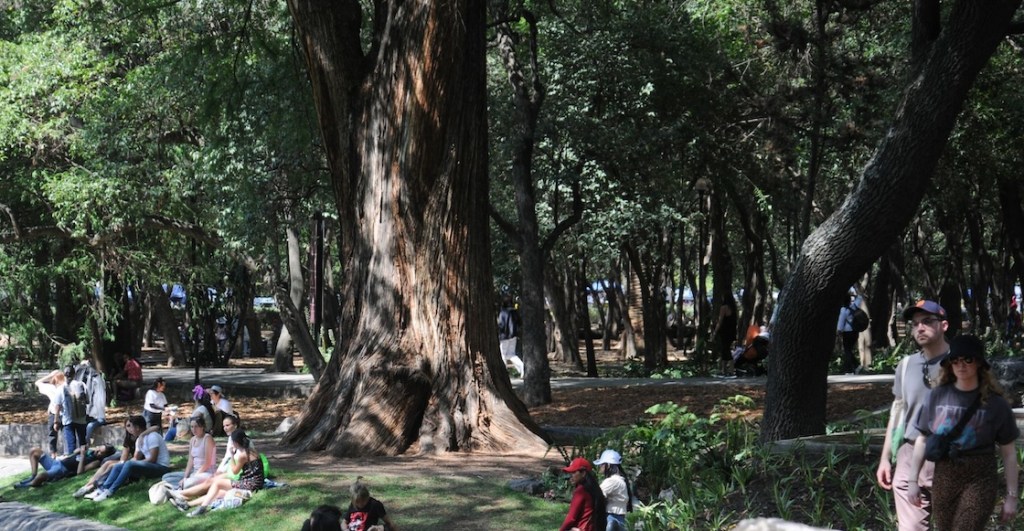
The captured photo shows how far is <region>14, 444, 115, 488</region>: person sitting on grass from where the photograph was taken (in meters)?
13.9

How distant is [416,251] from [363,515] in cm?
498

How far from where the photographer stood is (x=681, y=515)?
8.12m

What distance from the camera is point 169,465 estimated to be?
42.1ft

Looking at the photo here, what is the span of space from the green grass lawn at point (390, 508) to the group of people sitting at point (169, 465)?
0.24 metres

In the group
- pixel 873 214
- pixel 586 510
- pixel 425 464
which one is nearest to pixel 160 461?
pixel 425 464

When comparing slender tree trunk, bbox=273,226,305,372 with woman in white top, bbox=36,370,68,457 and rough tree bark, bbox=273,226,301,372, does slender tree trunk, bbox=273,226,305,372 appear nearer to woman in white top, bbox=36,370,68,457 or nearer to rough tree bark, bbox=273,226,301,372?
rough tree bark, bbox=273,226,301,372

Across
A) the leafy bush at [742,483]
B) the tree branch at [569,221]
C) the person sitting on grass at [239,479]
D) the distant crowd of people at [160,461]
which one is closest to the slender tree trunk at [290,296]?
the distant crowd of people at [160,461]

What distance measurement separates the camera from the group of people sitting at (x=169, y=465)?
10773 mm

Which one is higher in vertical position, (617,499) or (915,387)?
(915,387)

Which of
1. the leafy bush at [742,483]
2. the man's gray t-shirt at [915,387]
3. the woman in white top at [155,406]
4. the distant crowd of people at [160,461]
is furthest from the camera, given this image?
the woman in white top at [155,406]

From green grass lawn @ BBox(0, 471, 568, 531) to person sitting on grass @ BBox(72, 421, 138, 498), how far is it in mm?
717

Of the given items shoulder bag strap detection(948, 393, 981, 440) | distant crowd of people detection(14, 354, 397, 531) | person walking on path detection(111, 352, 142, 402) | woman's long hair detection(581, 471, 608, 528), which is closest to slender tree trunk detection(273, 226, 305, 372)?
person walking on path detection(111, 352, 142, 402)

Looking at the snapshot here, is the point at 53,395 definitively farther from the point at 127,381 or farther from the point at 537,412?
the point at 127,381

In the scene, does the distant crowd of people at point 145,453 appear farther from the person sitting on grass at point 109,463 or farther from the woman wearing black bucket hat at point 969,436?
the woman wearing black bucket hat at point 969,436
